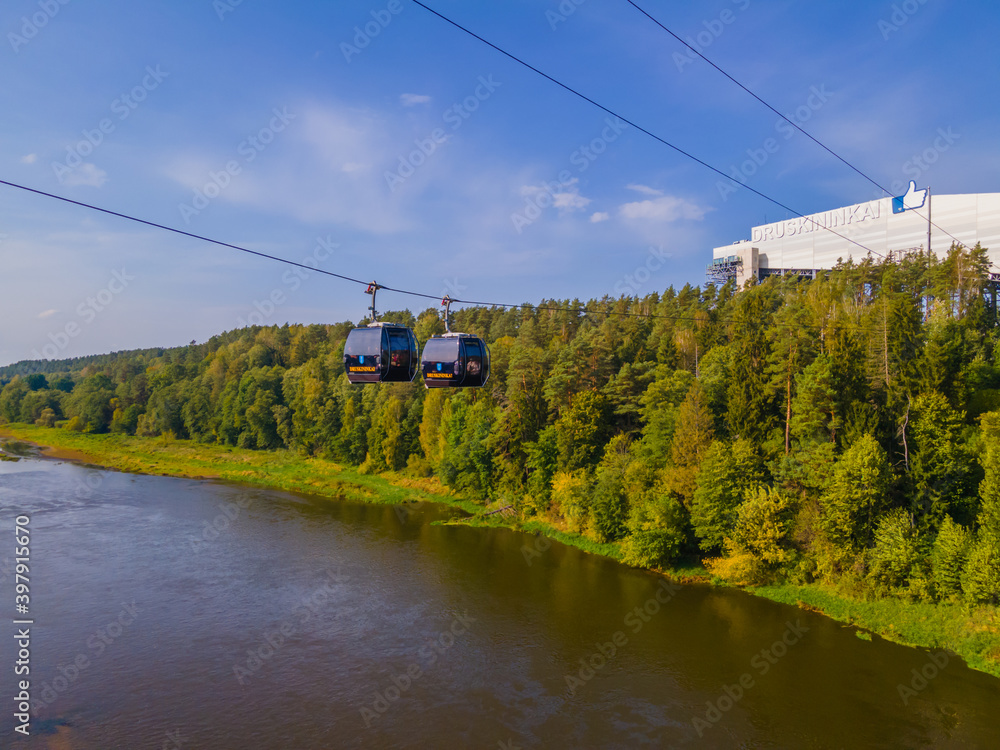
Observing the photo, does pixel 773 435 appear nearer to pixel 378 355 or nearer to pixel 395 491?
pixel 378 355

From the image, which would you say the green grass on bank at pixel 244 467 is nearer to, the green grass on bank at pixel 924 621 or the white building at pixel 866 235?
the green grass on bank at pixel 924 621

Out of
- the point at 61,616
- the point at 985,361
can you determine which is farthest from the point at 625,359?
the point at 61,616

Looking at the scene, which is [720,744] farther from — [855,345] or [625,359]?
[625,359]

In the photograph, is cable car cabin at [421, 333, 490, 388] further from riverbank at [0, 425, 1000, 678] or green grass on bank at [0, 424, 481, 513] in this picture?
green grass on bank at [0, 424, 481, 513]

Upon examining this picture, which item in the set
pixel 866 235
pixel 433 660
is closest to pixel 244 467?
pixel 433 660

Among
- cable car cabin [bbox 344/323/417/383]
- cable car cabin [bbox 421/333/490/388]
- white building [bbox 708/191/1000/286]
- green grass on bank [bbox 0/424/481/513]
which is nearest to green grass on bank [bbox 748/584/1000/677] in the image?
cable car cabin [bbox 421/333/490/388]

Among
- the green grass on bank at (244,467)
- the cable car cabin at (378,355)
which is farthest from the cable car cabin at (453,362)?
the green grass on bank at (244,467)
